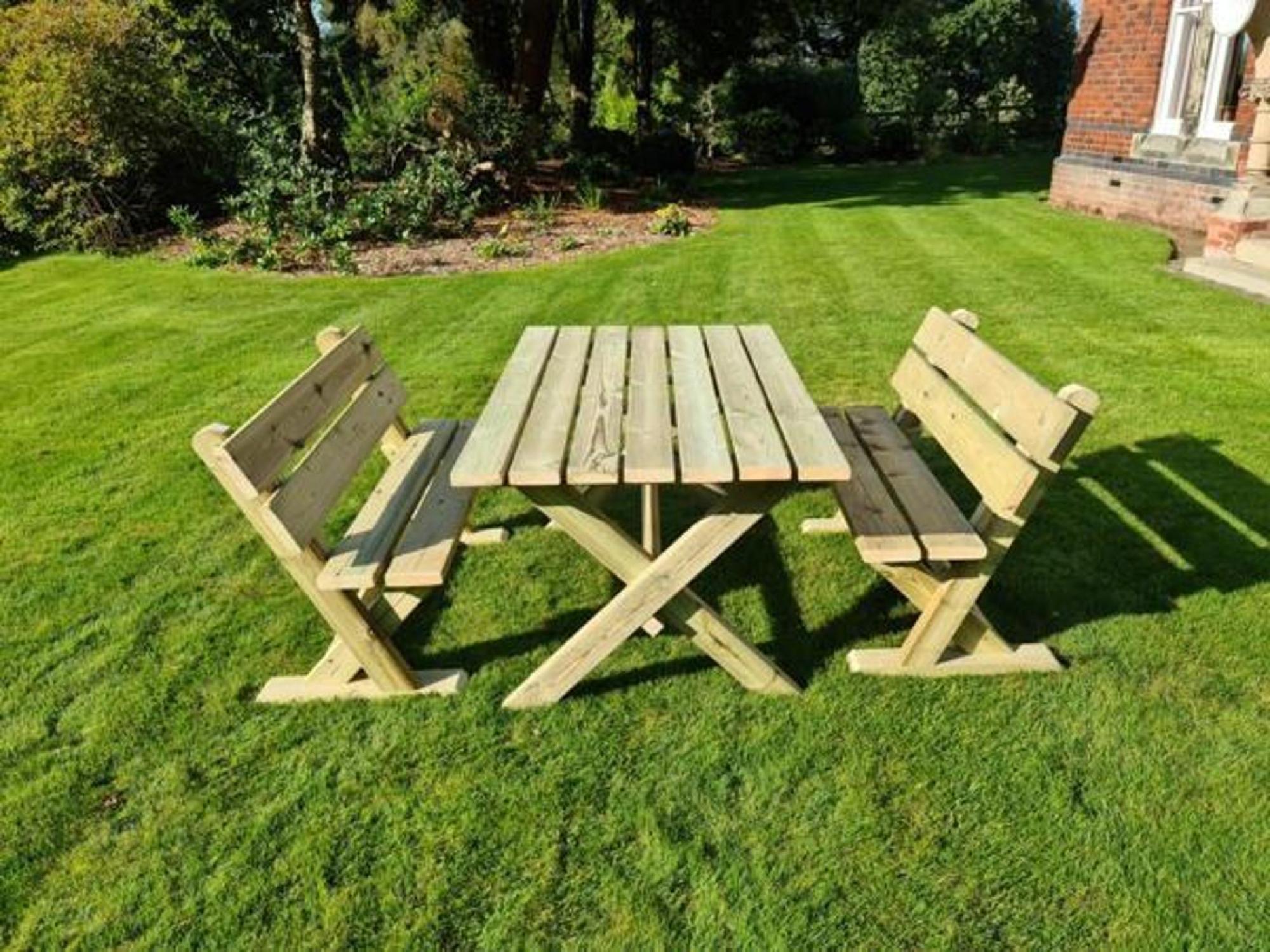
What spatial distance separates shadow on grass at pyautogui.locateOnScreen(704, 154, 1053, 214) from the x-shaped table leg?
39.8 feet

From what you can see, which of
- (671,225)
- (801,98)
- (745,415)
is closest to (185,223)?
(671,225)

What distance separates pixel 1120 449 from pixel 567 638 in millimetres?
3203

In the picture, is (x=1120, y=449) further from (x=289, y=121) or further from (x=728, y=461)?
(x=289, y=121)

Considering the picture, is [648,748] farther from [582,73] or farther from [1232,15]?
[582,73]

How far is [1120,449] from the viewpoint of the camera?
4652 millimetres

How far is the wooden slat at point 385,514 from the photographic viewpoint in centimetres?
266

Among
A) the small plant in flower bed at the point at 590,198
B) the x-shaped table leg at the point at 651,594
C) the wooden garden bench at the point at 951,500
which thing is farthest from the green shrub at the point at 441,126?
the x-shaped table leg at the point at 651,594

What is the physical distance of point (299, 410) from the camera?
112 inches

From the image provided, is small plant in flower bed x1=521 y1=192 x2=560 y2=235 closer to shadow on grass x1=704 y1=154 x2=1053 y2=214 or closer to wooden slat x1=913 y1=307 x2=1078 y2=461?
shadow on grass x1=704 y1=154 x2=1053 y2=214

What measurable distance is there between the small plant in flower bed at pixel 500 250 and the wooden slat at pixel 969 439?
7.25 metres

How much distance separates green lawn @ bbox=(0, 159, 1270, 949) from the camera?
2219 millimetres

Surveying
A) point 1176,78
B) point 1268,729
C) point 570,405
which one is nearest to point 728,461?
point 570,405

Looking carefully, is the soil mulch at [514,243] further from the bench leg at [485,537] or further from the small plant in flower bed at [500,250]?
the bench leg at [485,537]


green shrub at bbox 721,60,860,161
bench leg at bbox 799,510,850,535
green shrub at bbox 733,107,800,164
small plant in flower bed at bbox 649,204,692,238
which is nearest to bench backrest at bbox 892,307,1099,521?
bench leg at bbox 799,510,850,535
